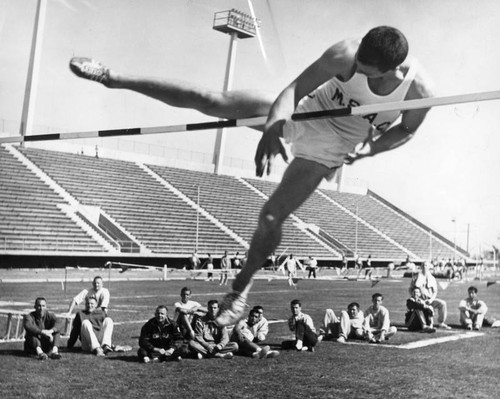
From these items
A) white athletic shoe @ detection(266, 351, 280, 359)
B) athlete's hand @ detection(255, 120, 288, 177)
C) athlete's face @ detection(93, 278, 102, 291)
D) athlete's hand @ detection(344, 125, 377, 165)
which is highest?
athlete's hand @ detection(344, 125, 377, 165)

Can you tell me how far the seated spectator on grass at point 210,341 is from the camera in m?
7.18

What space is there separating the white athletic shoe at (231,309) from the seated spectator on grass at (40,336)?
4.78 metres

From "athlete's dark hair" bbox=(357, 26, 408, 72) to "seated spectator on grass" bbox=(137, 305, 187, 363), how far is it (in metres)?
5.21

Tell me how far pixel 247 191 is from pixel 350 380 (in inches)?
392

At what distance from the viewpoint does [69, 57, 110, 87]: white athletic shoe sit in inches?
114

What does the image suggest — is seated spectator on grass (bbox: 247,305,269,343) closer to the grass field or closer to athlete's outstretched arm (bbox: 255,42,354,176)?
the grass field

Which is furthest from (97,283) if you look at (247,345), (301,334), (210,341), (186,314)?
(301,334)

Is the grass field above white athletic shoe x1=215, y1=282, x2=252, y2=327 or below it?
below

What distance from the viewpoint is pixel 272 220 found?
8.02 ft

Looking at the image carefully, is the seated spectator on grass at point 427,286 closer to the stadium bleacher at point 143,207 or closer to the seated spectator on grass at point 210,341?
the seated spectator on grass at point 210,341

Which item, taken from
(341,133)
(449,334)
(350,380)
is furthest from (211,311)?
(341,133)

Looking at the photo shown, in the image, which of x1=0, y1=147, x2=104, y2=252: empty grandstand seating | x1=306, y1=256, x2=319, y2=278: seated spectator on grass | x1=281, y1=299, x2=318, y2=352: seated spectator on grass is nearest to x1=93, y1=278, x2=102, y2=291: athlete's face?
x1=281, y1=299, x2=318, y2=352: seated spectator on grass

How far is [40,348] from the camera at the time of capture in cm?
679

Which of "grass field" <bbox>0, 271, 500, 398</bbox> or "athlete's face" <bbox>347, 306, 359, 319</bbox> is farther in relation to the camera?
"athlete's face" <bbox>347, 306, 359, 319</bbox>
